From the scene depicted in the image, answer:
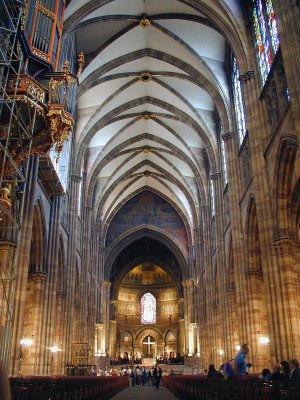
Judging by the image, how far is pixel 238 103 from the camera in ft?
70.0

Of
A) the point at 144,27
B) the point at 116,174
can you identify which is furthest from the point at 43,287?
the point at 116,174

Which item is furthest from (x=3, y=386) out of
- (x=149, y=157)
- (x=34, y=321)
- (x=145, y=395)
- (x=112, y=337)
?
(x=112, y=337)

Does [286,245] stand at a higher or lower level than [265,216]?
lower

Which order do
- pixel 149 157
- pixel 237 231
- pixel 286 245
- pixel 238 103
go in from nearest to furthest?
pixel 286 245
pixel 237 231
pixel 238 103
pixel 149 157

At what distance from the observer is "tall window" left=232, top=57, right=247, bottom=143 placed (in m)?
20.3

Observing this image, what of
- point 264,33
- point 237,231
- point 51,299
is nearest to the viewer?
point 264,33

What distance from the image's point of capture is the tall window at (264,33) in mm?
15383

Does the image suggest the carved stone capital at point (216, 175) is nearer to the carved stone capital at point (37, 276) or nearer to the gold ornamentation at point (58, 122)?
the carved stone capital at point (37, 276)

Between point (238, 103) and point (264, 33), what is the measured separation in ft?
16.8

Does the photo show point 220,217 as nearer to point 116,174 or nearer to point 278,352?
point 278,352

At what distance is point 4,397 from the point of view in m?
1.81

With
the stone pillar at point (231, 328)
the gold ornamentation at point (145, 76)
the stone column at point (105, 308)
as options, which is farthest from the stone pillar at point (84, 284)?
the stone column at point (105, 308)

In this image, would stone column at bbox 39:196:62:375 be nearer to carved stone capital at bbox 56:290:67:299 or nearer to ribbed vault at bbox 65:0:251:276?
carved stone capital at bbox 56:290:67:299

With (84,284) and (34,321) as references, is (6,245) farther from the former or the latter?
(84,284)
